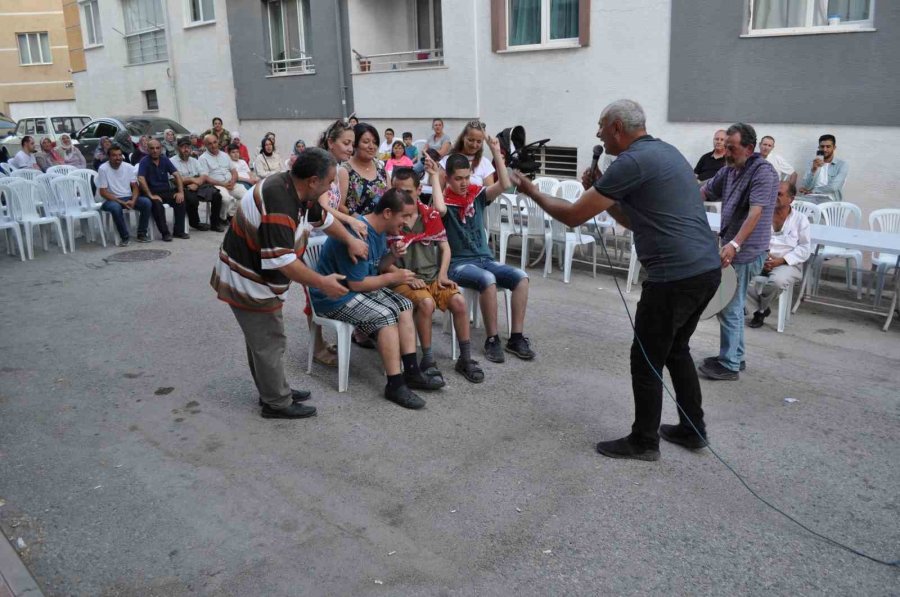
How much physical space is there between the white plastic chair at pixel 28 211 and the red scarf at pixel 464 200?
6645 mm

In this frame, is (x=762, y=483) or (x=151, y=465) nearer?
(x=762, y=483)

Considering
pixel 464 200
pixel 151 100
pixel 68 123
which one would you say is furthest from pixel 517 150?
pixel 151 100

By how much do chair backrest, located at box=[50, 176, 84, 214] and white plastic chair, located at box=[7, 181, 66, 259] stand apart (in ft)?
0.87

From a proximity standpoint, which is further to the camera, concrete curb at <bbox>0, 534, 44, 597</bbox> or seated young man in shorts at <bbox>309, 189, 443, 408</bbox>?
seated young man in shorts at <bbox>309, 189, 443, 408</bbox>

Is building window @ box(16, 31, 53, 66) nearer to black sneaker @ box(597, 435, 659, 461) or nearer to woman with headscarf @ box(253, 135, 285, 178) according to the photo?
woman with headscarf @ box(253, 135, 285, 178)

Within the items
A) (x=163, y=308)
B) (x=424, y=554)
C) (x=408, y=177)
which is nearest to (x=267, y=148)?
(x=163, y=308)

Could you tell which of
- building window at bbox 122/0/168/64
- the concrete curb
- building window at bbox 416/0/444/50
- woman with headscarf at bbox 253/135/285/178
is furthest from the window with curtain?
building window at bbox 122/0/168/64

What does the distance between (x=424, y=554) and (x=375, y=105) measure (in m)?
13.4

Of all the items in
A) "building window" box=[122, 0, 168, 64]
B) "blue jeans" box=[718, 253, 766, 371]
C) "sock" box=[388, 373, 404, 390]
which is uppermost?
"building window" box=[122, 0, 168, 64]

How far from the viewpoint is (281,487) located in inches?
156

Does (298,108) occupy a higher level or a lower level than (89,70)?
lower

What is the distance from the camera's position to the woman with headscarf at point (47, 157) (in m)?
13.7

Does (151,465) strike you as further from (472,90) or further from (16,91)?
(16,91)

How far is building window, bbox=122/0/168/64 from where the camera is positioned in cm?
2280
